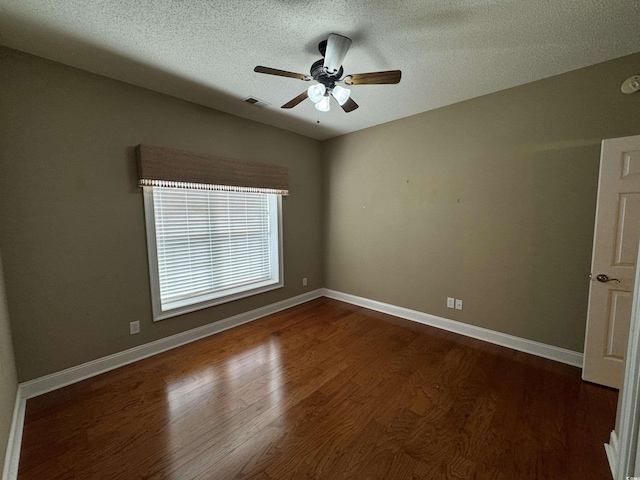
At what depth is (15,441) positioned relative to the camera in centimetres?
150

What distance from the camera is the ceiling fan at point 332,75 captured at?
5.57 feet

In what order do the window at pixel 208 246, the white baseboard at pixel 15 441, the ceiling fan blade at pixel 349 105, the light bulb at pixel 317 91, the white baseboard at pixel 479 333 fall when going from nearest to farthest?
the white baseboard at pixel 15 441 → the light bulb at pixel 317 91 → the ceiling fan blade at pixel 349 105 → the white baseboard at pixel 479 333 → the window at pixel 208 246

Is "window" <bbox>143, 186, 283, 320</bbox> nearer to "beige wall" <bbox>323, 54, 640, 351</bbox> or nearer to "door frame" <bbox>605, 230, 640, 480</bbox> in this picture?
"beige wall" <bbox>323, 54, 640, 351</bbox>

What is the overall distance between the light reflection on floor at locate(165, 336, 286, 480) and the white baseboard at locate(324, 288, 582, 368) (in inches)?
68.0

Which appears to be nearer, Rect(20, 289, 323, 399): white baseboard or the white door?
the white door

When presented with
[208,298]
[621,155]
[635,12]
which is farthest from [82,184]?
[621,155]

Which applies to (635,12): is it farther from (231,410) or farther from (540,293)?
(231,410)

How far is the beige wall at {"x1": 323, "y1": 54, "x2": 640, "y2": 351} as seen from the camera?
2.20m

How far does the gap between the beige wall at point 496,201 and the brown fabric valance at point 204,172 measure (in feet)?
4.14

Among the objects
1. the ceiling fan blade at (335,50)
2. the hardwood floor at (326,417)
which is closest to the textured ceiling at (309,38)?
the ceiling fan blade at (335,50)

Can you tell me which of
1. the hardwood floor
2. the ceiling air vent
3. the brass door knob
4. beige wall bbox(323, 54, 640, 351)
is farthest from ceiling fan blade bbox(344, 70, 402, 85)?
the hardwood floor

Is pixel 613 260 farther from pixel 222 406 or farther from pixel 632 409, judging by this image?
pixel 222 406

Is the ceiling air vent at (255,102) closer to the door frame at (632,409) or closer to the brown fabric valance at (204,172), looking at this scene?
the brown fabric valance at (204,172)

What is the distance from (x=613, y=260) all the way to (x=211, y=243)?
147 inches
